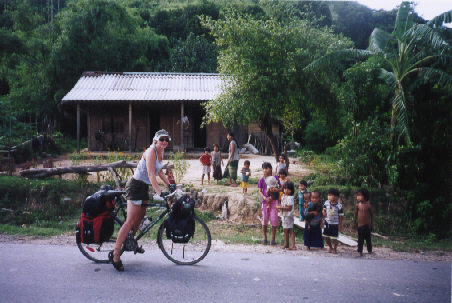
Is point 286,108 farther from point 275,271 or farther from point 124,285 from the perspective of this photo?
point 124,285

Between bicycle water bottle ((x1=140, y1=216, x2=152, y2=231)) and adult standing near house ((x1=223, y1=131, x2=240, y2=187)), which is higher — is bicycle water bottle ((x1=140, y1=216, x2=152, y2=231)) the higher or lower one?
the lower one

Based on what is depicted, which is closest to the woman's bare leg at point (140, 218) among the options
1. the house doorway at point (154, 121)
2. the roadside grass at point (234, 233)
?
the roadside grass at point (234, 233)

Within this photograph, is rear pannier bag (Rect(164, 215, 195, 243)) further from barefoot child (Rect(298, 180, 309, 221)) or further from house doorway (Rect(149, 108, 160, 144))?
house doorway (Rect(149, 108, 160, 144))

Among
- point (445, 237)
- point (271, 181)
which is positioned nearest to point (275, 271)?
point (271, 181)

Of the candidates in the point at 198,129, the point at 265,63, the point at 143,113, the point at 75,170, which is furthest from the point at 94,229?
the point at 198,129

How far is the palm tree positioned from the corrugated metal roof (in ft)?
26.2

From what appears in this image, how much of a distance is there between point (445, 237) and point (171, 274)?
6640mm

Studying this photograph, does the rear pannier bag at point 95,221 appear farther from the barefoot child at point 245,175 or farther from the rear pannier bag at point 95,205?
the barefoot child at point 245,175

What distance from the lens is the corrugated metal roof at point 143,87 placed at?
699 inches

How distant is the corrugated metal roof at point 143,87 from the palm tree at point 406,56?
799 cm

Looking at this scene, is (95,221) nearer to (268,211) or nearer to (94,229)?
(94,229)

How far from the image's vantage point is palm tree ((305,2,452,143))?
881cm

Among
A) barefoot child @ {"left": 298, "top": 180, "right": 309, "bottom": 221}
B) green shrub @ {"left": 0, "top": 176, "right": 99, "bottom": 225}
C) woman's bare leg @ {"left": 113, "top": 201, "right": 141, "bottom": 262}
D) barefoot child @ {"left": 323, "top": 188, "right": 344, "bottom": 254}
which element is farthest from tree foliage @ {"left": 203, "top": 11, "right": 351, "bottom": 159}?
woman's bare leg @ {"left": 113, "top": 201, "right": 141, "bottom": 262}

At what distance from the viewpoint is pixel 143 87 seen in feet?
63.7
